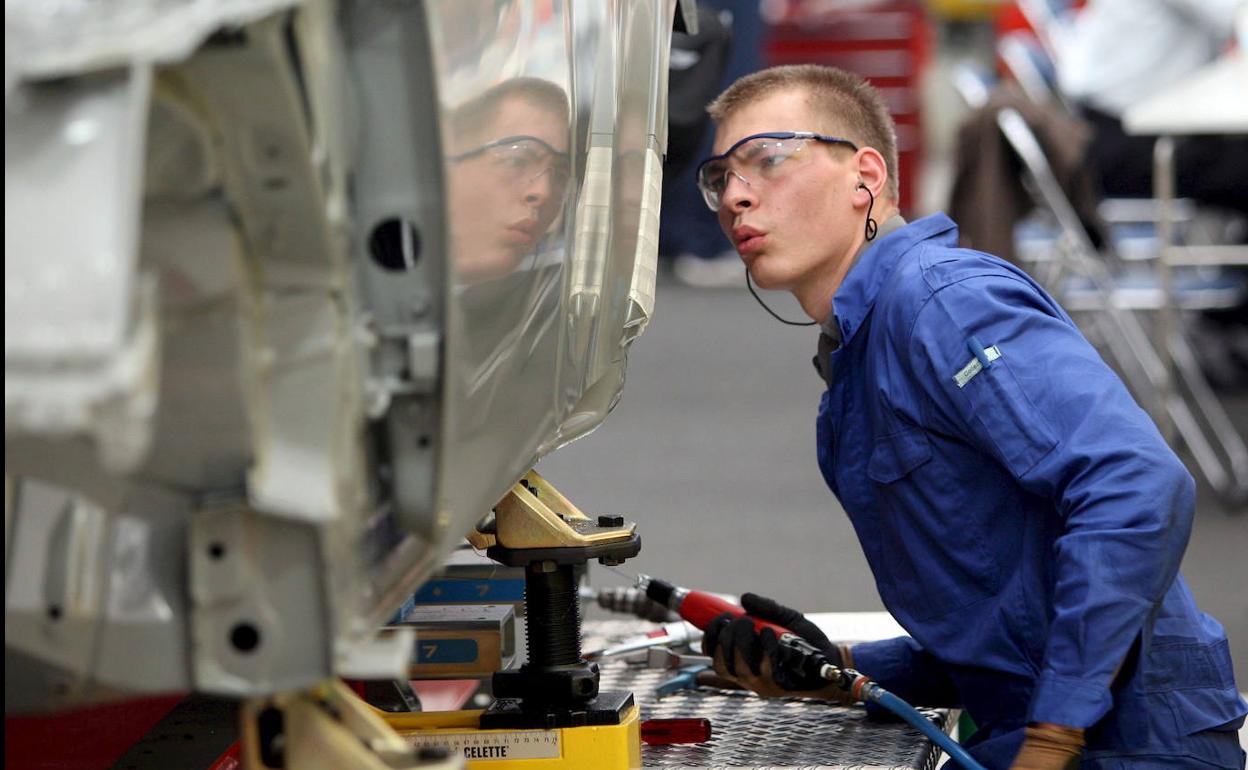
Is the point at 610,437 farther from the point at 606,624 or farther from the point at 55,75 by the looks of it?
the point at 55,75

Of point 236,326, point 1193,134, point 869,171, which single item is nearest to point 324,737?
point 236,326

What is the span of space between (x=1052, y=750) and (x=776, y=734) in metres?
0.64

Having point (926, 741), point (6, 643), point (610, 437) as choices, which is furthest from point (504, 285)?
point (610, 437)

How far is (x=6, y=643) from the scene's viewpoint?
145 centimetres

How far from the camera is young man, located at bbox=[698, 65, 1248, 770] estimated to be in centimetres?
213

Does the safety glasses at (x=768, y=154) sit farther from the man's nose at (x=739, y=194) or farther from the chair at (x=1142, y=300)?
the chair at (x=1142, y=300)

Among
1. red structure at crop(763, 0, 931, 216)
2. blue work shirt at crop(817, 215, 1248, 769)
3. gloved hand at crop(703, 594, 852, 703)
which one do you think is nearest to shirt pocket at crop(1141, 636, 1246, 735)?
blue work shirt at crop(817, 215, 1248, 769)

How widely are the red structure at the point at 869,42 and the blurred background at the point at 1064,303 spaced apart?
3.07 meters

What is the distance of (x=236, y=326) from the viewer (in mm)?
1345

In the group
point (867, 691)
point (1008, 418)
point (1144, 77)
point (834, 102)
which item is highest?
point (1144, 77)

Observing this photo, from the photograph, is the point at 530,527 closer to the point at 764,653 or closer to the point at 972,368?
the point at 764,653

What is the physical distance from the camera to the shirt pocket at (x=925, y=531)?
2398 mm

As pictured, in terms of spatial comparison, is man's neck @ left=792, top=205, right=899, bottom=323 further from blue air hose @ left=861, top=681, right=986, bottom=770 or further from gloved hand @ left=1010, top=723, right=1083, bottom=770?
gloved hand @ left=1010, top=723, right=1083, bottom=770

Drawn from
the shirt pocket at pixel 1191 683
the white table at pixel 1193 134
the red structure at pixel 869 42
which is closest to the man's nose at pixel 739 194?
the shirt pocket at pixel 1191 683
